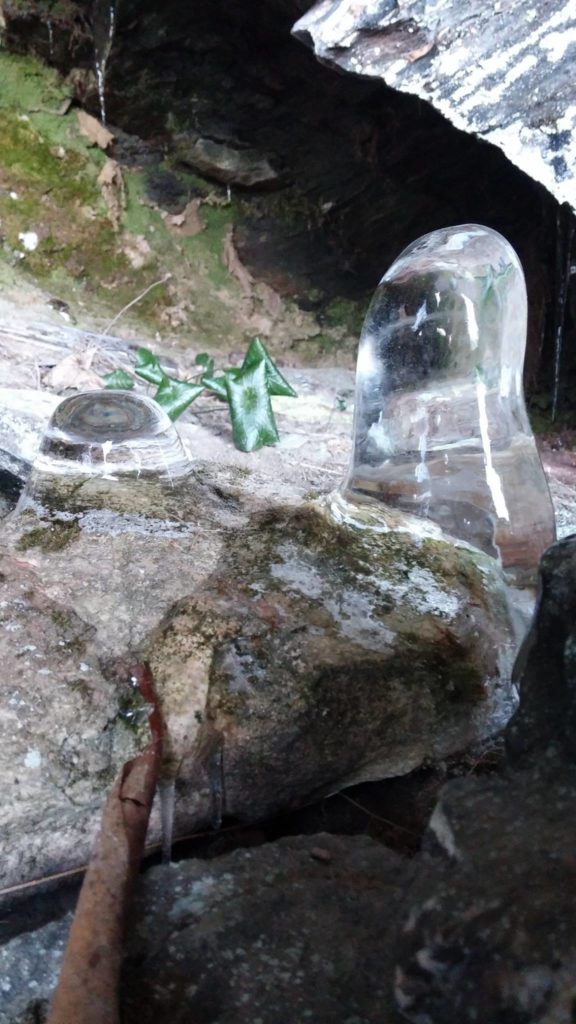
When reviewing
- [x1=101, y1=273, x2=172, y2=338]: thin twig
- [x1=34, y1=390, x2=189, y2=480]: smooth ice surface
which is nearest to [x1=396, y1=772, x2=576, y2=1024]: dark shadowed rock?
[x1=34, y1=390, x2=189, y2=480]: smooth ice surface

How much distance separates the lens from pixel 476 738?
1108mm

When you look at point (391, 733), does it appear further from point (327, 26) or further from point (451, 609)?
point (327, 26)

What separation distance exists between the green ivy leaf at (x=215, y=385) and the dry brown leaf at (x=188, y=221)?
1189 millimetres

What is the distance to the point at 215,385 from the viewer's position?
2982 millimetres

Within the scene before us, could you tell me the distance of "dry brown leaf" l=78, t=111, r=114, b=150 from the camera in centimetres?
369

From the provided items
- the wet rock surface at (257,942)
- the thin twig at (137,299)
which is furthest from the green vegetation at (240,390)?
the wet rock surface at (257,942)

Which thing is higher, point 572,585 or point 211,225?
point 211,225

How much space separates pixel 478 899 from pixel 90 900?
387 millimetres

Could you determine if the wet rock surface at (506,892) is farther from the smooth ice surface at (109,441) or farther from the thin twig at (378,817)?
the smooth ice surface at (109,441)

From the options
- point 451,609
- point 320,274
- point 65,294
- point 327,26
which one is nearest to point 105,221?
point 65,294

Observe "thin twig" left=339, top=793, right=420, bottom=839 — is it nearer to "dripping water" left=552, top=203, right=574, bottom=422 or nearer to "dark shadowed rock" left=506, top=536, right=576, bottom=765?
"dark shadowed rock" left=506, top=536, right=576, bottom=765

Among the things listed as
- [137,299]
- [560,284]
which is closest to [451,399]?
[560,284]

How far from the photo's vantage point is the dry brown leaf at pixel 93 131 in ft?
12.1

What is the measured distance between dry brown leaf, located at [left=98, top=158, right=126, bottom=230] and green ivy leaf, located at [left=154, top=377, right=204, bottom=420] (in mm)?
1257
